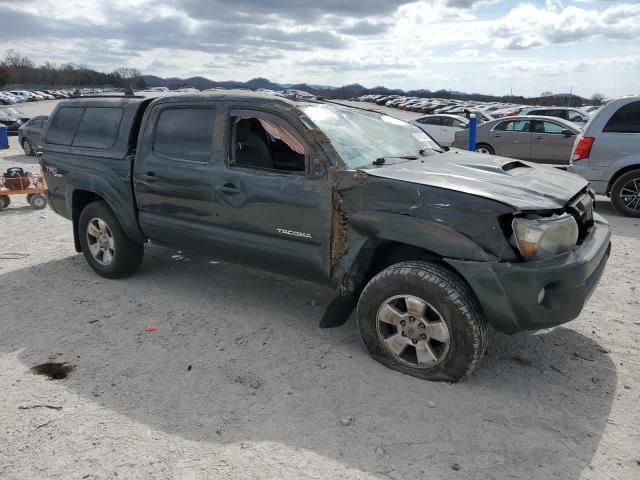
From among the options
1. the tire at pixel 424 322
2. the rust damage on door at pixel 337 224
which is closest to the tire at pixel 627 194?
the tire at pixel 424 322

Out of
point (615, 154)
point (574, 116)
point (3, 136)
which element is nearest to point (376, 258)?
point (615, 154)

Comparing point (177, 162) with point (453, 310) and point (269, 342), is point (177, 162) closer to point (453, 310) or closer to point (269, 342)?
point (269, 342)

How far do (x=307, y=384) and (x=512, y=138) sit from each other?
36.5 feet

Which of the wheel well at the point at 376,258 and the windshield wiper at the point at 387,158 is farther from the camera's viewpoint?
the windshield wiper at the point at 387,158

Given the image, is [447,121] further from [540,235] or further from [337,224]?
[540,235]

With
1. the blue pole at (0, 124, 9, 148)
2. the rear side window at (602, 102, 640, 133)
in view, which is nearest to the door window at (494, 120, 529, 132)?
the rear side window at (602, 102, 640, 133)

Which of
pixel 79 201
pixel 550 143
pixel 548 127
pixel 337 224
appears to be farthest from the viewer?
pixel 548 127

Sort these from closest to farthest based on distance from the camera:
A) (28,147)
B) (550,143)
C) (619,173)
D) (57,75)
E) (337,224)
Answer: (337,224) → (619,173) → (550,143) → (28,147) → (57,75)

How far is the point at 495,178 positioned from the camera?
3553 mm

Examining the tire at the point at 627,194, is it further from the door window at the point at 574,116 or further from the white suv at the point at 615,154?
the door window at the point at 574,116

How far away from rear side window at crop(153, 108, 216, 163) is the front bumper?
7.65 feet

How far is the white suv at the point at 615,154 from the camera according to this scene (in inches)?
310

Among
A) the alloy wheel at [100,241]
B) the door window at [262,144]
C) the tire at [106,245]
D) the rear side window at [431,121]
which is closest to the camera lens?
the door window at [262,144]

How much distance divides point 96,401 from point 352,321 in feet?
6.77
